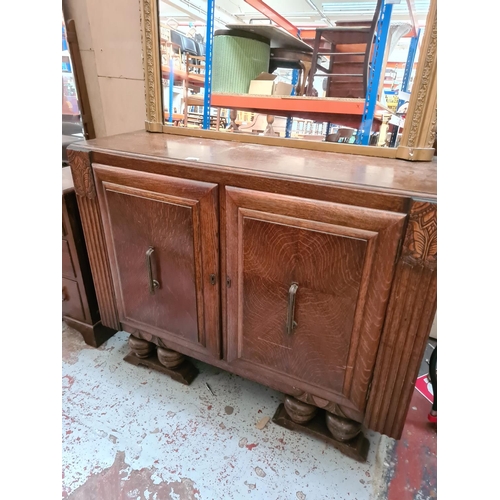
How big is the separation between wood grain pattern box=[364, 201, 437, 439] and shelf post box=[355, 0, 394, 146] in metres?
0.47

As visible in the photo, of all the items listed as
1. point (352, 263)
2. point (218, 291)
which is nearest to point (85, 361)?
point (218, 291)

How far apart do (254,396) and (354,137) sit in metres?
1.03

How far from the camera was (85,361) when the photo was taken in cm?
147

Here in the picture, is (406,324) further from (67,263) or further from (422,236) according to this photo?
(67,263)

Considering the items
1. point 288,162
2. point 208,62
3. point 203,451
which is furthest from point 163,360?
point 208,62

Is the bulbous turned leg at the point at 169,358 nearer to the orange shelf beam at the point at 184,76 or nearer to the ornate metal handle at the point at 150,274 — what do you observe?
the ornate metal handle at the point at 150,274

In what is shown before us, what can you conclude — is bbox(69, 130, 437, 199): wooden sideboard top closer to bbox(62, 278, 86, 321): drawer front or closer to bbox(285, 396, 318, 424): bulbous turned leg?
bbox(62, 278, 86, 321): drawer front

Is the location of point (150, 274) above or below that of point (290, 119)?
below

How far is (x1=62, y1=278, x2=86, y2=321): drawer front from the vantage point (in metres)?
1.44

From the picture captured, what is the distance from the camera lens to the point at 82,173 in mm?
1125

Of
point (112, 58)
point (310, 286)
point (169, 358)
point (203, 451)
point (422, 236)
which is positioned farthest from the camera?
point (112, 58)

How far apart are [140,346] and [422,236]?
114 cm

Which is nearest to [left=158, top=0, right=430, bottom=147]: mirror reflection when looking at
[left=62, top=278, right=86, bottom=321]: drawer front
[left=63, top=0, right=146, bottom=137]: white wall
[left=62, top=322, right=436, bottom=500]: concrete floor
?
[left=63, top=0, right=146, bottom=137]: white wall
